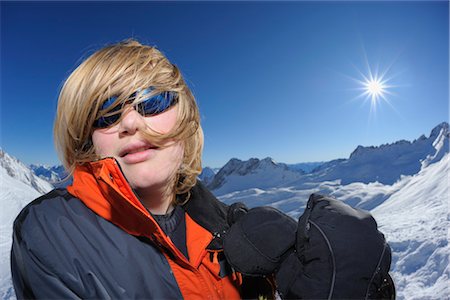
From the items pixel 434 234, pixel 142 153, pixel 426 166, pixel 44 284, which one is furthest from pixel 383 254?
pixel 426 166

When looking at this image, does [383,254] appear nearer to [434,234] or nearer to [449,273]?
[449,273]

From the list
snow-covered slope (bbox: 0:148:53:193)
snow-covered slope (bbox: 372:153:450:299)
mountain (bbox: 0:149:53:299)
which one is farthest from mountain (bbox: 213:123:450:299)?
snow-covered slope (bbox: 0:148:53:193)

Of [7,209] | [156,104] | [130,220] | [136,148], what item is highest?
[156,104]

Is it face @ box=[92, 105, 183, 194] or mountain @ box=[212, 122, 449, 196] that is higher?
mountain @ box=[212, 122, 449, 196]

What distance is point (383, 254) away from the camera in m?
0.98

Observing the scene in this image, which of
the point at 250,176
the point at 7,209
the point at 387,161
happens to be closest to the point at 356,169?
the point at 387,161

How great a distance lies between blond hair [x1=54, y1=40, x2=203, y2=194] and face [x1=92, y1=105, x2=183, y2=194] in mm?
40

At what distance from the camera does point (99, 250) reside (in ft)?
3.55

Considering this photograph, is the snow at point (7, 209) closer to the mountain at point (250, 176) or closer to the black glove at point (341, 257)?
the black glove at point (341, 257)

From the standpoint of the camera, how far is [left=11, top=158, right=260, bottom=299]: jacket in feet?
3.26

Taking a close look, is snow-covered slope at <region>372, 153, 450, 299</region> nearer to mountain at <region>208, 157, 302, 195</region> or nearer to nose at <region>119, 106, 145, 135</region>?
nose at <region>119, 106, 145, 135</region>

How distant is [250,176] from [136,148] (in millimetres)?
18995

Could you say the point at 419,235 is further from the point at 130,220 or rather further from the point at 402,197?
the point at 130,220

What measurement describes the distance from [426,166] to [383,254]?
1976 cm
